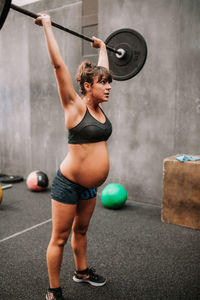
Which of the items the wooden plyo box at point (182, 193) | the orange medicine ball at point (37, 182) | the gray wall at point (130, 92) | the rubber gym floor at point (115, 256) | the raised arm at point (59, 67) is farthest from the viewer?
the orange medicine ball at point (37, 182)

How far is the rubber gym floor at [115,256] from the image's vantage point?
1.68 metres

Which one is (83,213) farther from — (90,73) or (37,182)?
(37,182)

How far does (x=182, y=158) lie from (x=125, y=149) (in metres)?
0.99

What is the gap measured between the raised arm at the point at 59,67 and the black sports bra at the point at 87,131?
12 centimetres

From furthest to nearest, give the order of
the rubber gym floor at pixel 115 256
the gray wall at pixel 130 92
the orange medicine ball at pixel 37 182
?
the orange medicine ball at pixel 37 182
the gray wall at pixel 130 92
the rubber gym floor at pixel 115 256

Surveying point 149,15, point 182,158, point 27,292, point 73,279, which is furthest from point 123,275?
point 149,15

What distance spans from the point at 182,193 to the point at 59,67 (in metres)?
1.93

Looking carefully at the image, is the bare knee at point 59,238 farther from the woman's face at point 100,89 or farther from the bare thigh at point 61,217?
the woman's face at point 100,89

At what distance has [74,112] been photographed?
1339mm

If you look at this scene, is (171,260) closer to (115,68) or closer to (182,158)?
(182,158)

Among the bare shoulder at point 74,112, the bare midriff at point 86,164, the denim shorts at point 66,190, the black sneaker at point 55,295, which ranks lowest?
the black sneaker at point 55,295

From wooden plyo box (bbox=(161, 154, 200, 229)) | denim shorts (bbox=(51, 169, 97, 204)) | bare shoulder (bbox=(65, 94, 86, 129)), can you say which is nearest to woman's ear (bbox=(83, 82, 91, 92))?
bare shoulder (bbox=(65, 94, 86, 129))

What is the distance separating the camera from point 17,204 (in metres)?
3.36

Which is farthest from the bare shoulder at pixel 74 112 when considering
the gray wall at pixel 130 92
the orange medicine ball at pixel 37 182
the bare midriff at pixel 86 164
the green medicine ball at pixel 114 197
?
the orange medicine ball at pixel 37 182
